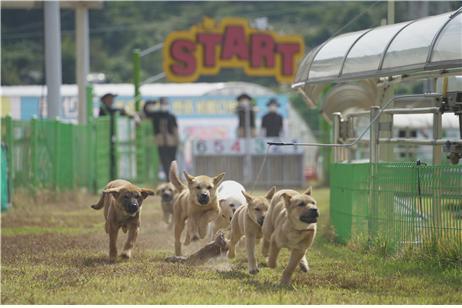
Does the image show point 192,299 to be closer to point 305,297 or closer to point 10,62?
point 305,297

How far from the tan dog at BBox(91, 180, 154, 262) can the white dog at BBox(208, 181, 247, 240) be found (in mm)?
910

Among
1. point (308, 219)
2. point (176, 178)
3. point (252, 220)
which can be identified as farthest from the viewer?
point (176, 178)

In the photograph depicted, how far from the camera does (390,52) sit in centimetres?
1390

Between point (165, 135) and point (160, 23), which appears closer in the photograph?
point (165, 135)

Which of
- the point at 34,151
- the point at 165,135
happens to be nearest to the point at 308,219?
the point at 34,151

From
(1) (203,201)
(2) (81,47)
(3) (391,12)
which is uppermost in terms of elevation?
(2) (81,47)

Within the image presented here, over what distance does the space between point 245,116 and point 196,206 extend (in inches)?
898

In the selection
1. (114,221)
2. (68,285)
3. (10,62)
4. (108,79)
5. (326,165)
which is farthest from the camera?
(108,79)

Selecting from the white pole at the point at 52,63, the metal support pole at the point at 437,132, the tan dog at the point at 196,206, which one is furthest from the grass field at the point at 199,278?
the white pole at the point at 52,63

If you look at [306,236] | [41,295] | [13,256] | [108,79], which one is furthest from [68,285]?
[108,79]

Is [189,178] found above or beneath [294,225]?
above

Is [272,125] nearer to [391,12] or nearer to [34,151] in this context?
[34,151]

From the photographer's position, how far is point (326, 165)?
A: 3388cm

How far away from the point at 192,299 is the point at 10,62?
4725 cm
